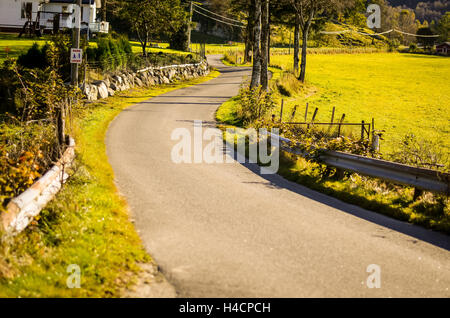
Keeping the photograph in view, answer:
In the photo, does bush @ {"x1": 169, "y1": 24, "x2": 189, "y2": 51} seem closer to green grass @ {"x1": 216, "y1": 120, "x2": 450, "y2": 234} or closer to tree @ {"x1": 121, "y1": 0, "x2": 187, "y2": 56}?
tree @ {"x1": 121, "y1": 0, "x2": 187, "y2": 56}

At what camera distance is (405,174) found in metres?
9.55

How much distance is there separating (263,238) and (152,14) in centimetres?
3366

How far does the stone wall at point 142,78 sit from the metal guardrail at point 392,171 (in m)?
16.2

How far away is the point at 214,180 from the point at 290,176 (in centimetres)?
219

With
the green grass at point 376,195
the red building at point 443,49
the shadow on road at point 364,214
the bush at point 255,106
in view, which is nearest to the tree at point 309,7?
the bush at point 255,106

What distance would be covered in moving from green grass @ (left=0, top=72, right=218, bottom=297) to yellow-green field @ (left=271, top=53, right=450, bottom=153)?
48.0 feet

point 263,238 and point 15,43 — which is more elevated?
point 15,43

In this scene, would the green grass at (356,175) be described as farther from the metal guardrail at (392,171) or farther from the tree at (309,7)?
the tree at (309,7)

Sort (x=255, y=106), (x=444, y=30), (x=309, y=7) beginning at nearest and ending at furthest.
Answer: (x=255, y=106) < (x=309, y=7) < (x=444, y=30)

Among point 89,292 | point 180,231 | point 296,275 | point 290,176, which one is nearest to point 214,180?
point 290,176

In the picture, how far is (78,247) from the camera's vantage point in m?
6.25

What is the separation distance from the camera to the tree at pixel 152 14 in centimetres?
3691

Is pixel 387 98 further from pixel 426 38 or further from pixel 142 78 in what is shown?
pixel 426 38

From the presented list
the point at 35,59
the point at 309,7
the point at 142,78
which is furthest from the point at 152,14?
the point at 309,7
